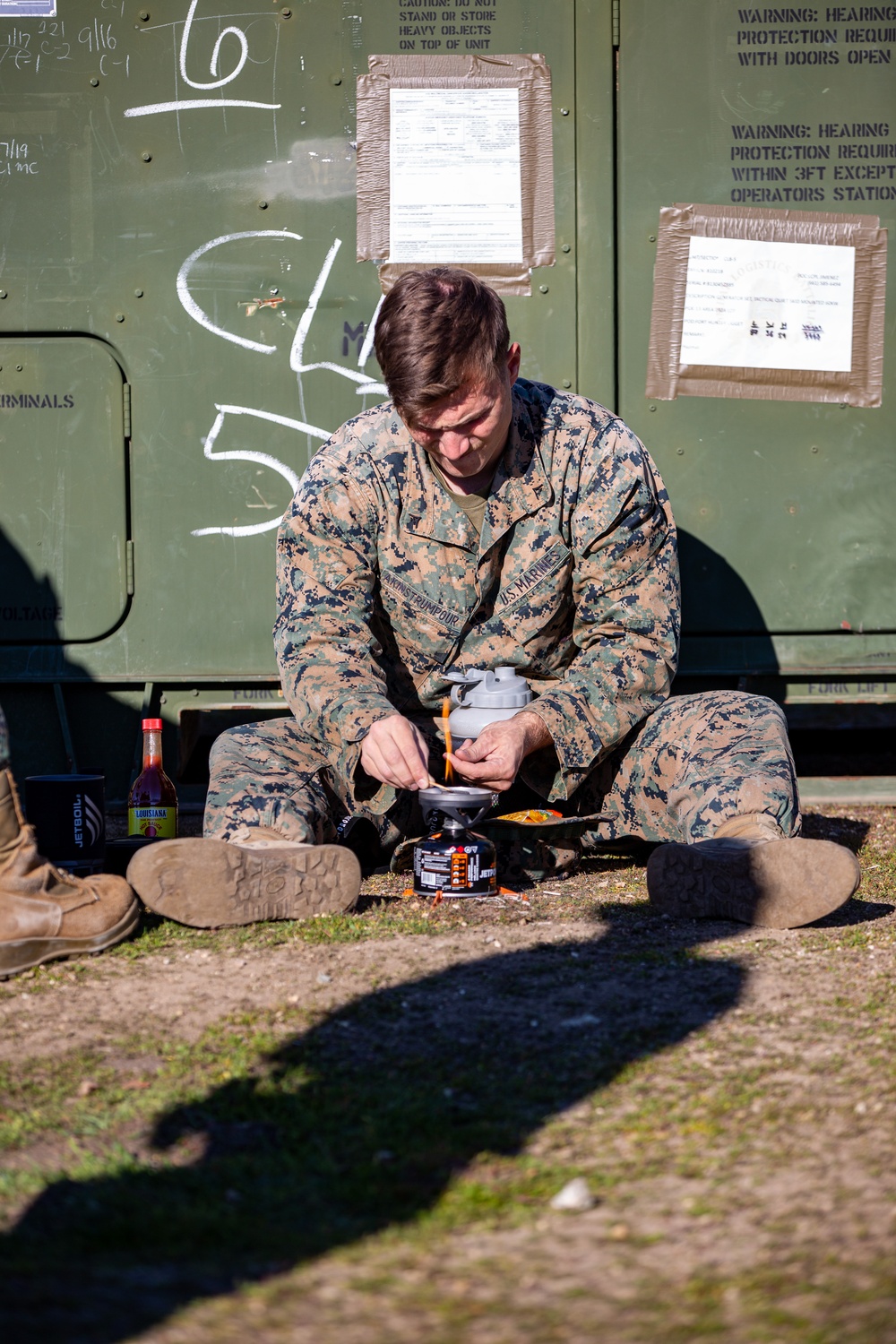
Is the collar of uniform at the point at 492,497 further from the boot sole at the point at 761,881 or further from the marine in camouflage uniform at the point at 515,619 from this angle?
the boot sole at the point at 761,881

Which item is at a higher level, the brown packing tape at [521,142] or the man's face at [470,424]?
the brown packing tape at [521,142]

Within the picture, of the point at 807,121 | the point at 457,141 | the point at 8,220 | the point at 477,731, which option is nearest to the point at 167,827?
the point at 477,731

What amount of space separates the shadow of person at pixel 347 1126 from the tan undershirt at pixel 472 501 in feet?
4.02

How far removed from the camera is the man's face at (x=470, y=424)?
295 centimetres

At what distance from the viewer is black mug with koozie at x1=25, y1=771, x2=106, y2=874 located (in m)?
3.05

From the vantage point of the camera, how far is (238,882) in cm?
262

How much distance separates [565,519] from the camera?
3301 mm

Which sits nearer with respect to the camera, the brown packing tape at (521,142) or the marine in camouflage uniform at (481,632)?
the marine in camouflage uniform at (481,632)

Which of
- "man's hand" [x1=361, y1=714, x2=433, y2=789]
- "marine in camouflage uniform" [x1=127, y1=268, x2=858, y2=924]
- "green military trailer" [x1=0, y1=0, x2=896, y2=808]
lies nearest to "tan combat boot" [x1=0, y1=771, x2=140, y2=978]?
"marine in camouflage uniform" [x1=127, y1=268, x2=858, y2=924]

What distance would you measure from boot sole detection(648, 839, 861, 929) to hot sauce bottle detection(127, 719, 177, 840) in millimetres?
1517

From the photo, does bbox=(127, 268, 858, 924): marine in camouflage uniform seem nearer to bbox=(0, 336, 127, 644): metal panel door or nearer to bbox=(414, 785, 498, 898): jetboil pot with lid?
bbox=(414, 785, 498, 898): jetboil pot with lid

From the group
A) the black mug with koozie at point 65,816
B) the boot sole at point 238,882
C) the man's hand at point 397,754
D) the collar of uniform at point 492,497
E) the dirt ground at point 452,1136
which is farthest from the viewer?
the collar of uniform at point 492,497

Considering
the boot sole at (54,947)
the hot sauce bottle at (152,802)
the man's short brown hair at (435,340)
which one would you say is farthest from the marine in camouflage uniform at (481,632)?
the hot sauce bottle at (152,802)

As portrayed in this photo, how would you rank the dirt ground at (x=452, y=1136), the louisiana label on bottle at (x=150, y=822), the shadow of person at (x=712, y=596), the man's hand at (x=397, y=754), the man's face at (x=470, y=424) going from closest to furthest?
the dirt ground at (x=452, y=1136)
the man's hand at (x=397, y=754)
the man's face at (x=470, y=424)
the louisiana label on bottle at (x=150, y=822)
the shadow of person at (x=712, y=596)
